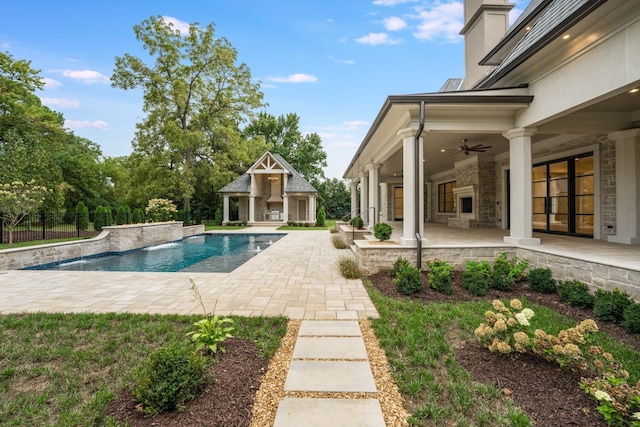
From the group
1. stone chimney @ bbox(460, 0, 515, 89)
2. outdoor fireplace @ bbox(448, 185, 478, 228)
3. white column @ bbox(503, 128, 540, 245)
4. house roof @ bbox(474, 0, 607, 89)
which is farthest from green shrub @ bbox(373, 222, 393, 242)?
stone chimney @ bbox(460, 0, 515, 89)

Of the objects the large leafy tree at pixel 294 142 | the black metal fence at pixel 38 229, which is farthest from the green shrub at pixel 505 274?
the large leafy tree at pixel 294 142

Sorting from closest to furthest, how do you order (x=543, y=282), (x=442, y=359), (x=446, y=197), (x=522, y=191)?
(x=442, y=359), (x=543, y=282), (x=522, y=191), (x=446, y=197)

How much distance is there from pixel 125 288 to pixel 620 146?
34.2 feet

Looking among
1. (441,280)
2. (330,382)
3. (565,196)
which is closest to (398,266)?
(441,280)

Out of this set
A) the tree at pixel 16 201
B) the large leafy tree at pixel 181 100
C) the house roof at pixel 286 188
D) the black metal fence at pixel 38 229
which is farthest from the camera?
the house roof at pixel 286 188

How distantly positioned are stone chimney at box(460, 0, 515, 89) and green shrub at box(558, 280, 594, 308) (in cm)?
937

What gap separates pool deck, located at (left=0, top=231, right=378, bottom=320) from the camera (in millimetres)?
4145

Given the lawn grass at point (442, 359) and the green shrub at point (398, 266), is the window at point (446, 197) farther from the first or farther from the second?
the lawn grass at point (442, 359)

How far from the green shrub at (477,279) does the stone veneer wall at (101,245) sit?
413 inches

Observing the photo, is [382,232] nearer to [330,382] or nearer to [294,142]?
[330,382]

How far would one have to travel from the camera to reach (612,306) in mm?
3516

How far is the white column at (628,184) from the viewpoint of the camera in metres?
5.94

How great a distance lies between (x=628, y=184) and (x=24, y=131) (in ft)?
85.1

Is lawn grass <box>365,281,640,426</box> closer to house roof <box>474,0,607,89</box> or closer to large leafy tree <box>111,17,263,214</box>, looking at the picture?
house roof <box>474,0,607,89</box>
